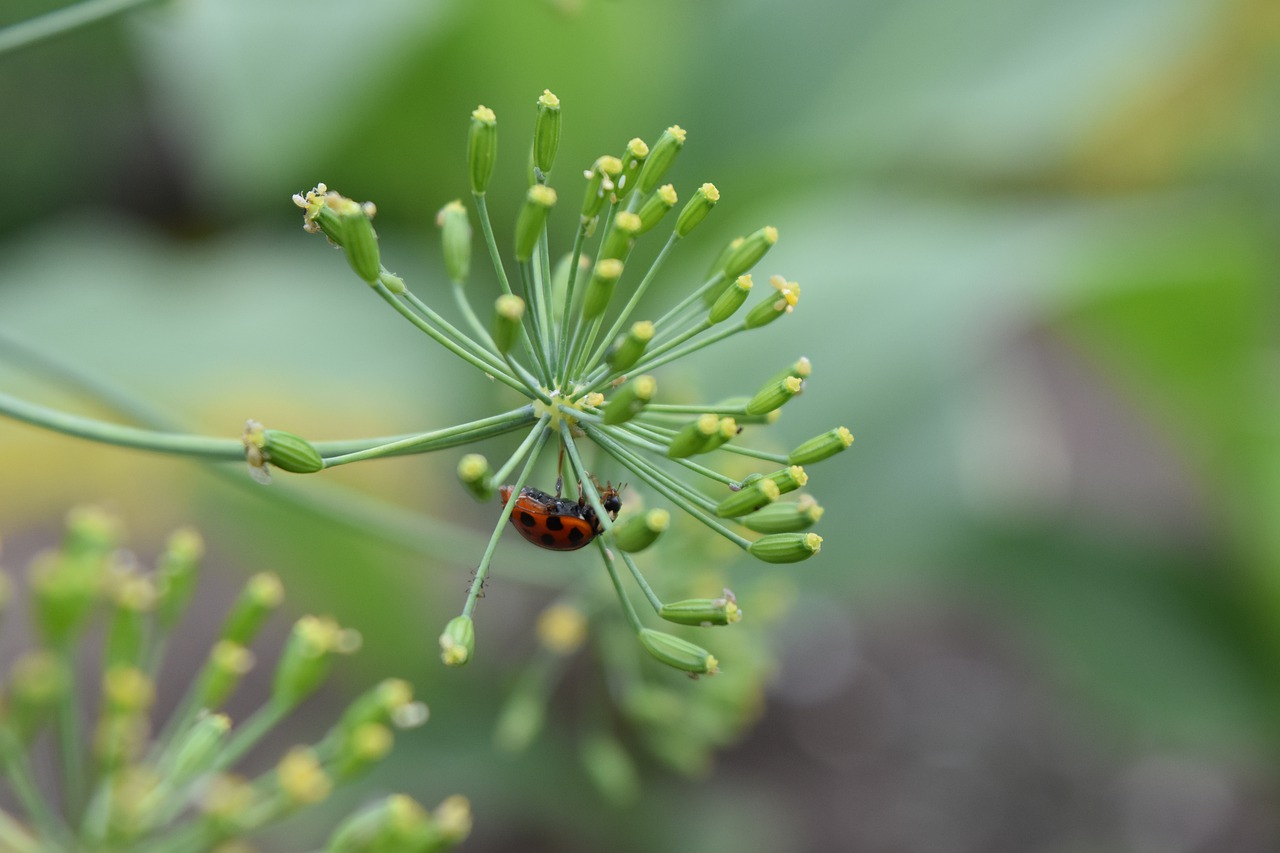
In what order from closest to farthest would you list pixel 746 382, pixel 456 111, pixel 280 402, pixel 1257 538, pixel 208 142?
1. pixel 746 382
2. pixel 1257 538
3. pixel 280 402
4. pixel 456 111
5. pixel 208 142

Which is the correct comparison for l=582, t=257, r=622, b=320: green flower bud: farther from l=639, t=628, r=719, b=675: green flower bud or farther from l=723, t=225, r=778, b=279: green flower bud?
l=639, t=628, r=719, b=675: green flower bud

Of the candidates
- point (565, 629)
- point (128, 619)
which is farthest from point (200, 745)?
point (565, 629)

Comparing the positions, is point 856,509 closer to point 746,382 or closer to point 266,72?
point 746,382

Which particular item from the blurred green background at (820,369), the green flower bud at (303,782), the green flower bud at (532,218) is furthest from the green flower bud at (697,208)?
the blurred green background at (820,369)

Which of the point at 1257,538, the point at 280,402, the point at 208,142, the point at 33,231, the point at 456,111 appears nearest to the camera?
the point at 1257,538

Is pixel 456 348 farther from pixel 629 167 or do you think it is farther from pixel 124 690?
pixel 124 690

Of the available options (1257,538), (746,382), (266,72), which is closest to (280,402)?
(266,72)

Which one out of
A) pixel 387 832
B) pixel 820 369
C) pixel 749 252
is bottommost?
pixel 387 832

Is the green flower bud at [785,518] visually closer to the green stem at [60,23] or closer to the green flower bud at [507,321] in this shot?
the green flower bud at [507,321]
